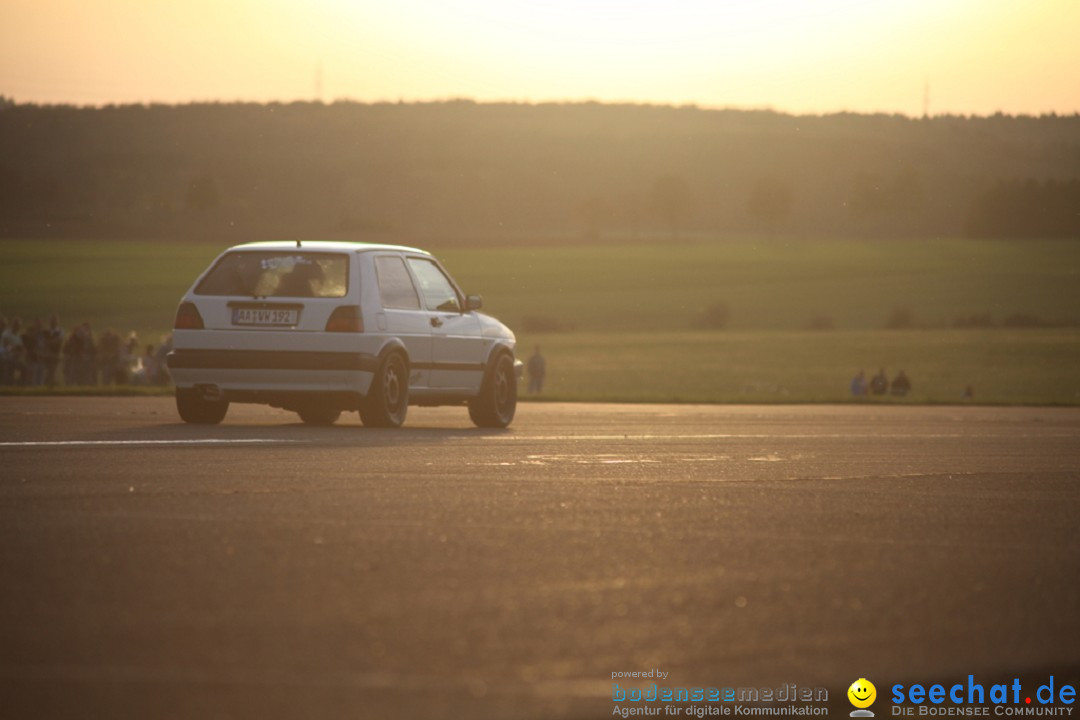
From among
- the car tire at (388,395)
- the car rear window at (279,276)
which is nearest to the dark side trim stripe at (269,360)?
the car tire at (388,395)

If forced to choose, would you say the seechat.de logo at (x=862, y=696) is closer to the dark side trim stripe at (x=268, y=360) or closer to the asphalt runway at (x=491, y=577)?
the asphalt runway at (x=491, y=577)

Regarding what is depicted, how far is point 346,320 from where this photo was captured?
14328 mm

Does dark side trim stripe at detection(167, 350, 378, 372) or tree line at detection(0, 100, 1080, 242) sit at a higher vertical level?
tree line at detection(0, 100, 1080, 242)

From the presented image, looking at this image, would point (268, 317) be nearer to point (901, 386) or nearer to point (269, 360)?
point (269, 360)

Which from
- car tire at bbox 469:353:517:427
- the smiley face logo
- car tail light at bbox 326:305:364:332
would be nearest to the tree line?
car tire at bbox 469:353:517:427

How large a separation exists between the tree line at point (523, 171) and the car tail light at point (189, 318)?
68812 mm

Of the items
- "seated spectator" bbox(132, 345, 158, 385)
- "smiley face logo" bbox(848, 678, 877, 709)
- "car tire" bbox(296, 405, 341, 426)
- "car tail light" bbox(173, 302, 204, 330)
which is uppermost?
"car tail light" bbox(173, 302, 204, 330)

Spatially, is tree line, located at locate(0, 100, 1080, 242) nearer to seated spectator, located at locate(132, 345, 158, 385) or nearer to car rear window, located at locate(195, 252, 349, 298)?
seated spectator, located at locate(132, 345, 158, 385)

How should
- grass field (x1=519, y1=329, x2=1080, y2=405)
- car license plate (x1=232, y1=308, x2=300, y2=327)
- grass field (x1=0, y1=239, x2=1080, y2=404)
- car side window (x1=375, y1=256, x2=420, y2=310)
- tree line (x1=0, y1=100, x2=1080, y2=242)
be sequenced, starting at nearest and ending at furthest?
car license plate (x1=232, y1=308, x2=300, y2=327)
car side window (x1=375, y1=256, x2=420, y2=310)
grass field (x1=519, y1=329, x2=1080, y2=405)
grass field (x1=0, y1=239, x2=1080, y2=404)
tree line (x1=0, y1=100, x2=1080, y2=242)

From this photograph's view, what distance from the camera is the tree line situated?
99688 mm

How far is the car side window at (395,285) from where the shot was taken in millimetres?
14953

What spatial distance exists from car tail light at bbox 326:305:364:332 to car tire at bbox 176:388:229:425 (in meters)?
1.29

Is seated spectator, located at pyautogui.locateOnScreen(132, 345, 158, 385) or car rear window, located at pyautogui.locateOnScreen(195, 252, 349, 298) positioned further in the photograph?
seated spectator, located at pyautogui.locateOnScreen(132, 345, 158, 385)

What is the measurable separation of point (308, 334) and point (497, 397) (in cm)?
290
